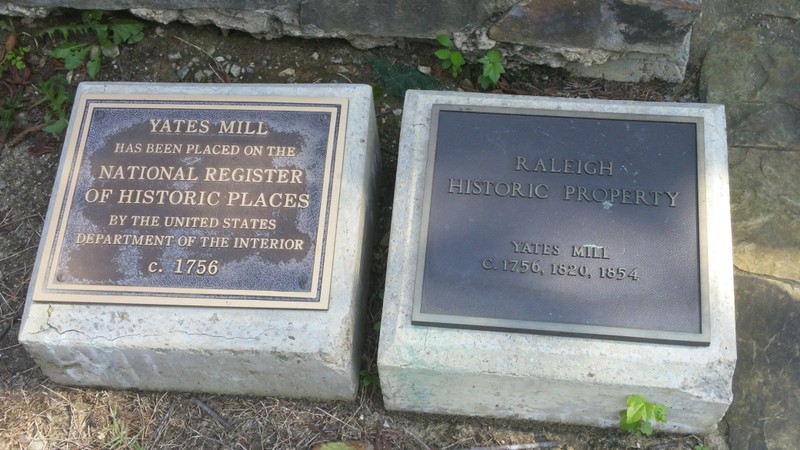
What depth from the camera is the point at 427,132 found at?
2795 mm

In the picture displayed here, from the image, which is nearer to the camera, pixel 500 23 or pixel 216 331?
pixel 216 331

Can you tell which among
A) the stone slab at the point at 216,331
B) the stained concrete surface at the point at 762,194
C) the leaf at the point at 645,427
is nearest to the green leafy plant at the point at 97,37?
the stone slab at the point at 216,331

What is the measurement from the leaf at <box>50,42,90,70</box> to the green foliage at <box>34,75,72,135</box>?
10cm

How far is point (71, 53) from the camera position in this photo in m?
3.56

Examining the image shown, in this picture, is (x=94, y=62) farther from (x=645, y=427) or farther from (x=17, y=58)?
(x=645, y=427)

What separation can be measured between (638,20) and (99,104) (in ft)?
7.60

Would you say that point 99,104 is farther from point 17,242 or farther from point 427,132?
point 427,132

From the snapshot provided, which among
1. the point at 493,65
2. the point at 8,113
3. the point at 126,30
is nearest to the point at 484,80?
the point at 493,65

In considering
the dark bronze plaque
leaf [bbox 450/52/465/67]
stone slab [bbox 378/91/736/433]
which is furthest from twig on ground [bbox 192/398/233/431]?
leaf [bbox 450/52/465/67]

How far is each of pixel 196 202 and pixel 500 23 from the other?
5.04 ft

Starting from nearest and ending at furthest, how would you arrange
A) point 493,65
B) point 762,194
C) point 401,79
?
point 762,194
point 493,65
point 401,79

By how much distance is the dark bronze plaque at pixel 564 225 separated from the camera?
247 centimetres

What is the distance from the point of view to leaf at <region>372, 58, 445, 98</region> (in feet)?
11.1

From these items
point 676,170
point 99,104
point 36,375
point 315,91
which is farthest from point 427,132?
point 36,375
